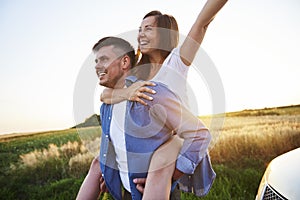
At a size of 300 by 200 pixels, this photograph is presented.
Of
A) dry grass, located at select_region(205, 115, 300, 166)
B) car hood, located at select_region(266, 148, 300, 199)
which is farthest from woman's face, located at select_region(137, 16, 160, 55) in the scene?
dry grass, located at select_region(205, 115, 300, 166)

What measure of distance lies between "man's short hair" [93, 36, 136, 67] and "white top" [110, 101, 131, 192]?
27 centimetres

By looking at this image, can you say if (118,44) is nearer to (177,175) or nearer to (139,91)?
(139,91)

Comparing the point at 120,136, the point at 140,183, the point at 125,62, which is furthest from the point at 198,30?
the point at 140,183

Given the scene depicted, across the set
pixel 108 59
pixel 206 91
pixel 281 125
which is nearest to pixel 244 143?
pixel 281 125

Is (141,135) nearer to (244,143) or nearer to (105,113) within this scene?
(105,113)

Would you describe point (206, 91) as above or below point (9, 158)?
above

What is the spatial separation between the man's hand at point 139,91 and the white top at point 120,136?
0.09 metres

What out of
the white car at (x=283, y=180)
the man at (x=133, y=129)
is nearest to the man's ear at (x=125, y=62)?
the man at (x=133, y=129)

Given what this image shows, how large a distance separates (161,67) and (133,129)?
0.42m

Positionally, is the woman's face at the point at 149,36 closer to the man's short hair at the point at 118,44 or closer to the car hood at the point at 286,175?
the man's short hair at the point at 118,44

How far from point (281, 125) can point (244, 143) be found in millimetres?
450

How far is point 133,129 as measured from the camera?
2.12m

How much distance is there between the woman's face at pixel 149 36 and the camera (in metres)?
2.30

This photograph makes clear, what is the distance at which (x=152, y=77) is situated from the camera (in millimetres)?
2359
